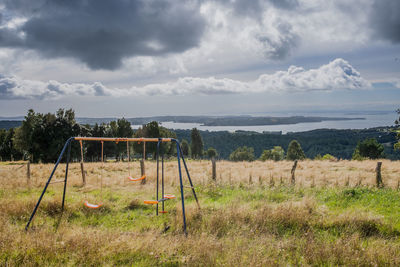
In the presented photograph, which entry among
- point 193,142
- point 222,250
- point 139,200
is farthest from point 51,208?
point 193,142

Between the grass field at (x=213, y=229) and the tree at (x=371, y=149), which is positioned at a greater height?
the grass field at (x=213, y=229)

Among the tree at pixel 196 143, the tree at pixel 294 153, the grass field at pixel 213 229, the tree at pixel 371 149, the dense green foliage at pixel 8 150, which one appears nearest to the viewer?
the grass field at pixel 213 229

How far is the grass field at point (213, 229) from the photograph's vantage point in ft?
16.3

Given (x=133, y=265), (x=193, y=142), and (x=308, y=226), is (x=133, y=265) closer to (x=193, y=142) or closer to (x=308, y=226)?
(x=308, y=226)

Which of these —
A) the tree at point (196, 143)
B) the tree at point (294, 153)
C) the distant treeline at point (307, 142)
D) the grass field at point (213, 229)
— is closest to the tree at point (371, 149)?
the tree at point (294, 153)

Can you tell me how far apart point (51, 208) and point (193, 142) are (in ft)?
252

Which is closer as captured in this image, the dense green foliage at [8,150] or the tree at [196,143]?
the dense green foliage at [8,150]

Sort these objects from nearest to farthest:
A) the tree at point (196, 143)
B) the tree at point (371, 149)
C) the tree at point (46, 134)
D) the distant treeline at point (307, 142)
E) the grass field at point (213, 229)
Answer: the grass field at point (213, 229) < the tree at point (46, 134) < the tree at point (371, 149) < the tree at point (196, 143) < the distant treeline at point (307, 142)

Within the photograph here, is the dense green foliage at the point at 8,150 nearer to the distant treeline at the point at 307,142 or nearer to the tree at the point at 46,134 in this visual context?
the tree at the point at 46,134

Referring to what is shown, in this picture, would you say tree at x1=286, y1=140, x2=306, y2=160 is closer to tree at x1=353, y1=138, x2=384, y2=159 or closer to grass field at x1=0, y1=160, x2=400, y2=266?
tree at x1=353, y1=138, x2=384, y2=159

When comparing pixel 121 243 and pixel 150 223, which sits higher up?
pixel 121 243

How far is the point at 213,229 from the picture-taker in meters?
6.70

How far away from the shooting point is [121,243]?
5.29 metres

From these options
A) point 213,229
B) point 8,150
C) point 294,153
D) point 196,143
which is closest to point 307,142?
point 294,153
